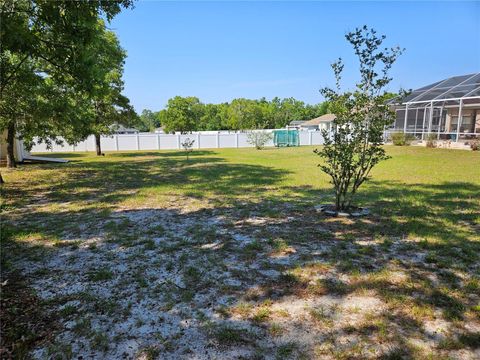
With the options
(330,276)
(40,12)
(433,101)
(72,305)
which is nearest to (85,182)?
(40,12)

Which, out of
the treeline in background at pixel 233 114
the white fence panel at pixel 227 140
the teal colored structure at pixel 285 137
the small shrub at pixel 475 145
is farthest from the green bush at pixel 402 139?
the treeline in background at pixel 233 114

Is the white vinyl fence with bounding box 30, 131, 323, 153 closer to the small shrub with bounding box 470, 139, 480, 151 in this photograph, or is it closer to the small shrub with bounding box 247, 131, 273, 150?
the small shrub with bounding box 247, 131, 273, 150

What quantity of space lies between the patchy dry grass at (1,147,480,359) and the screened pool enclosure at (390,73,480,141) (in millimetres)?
15218

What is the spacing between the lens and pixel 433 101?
1947 centimetres

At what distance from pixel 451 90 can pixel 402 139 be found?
399 cm

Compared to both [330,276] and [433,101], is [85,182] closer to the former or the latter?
[330,276]

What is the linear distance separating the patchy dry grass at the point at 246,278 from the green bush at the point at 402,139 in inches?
577

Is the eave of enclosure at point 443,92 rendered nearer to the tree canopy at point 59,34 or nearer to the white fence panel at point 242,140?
the white fence panel at point 242,140

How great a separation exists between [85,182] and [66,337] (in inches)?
320

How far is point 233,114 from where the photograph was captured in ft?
201

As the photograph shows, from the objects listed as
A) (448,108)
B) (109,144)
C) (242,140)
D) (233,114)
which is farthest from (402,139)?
(233,114)

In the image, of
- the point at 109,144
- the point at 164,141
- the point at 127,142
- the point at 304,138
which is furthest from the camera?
the point at 304,138

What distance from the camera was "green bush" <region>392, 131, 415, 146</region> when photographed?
66.2ft

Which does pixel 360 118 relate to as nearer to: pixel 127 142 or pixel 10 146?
pixel 10 146
